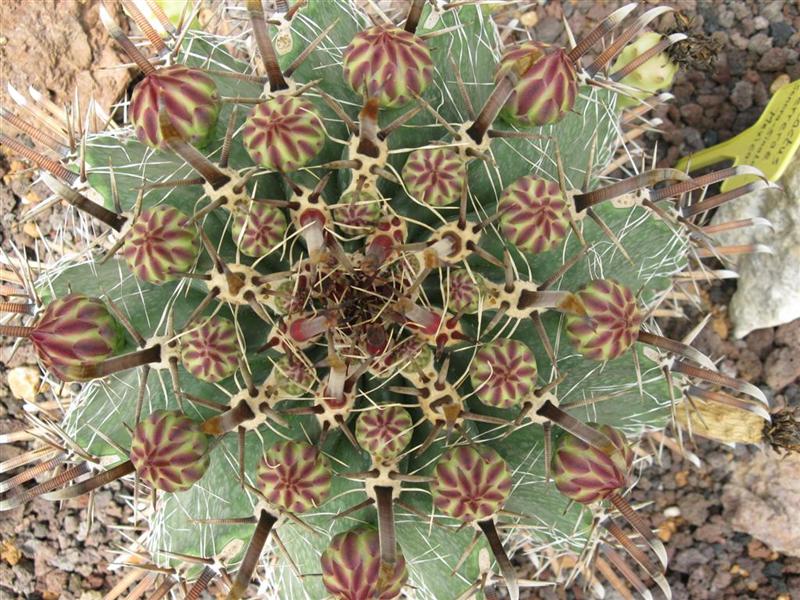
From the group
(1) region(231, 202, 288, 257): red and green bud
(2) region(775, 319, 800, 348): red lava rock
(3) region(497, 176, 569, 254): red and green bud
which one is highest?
(1) region(231, 202, 288, 257): red and green bud

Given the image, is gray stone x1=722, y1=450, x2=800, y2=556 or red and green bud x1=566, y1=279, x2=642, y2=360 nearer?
red and green bud x1=566, y1=279, x2=642, y2=360

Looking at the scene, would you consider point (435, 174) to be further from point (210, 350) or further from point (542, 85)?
point (210, 350)

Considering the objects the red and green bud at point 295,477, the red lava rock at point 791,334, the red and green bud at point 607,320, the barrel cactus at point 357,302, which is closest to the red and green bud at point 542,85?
the barrel cactus at point 357,302

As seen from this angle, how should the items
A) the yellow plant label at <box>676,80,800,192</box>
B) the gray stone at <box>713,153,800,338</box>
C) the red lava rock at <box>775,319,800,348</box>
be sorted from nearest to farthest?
the yellow plant label at <box>676,80,800,192</box> < the gray stone at <box>713,153,800,338</box> < the red lava rock at <box>775,319,800,348</box>

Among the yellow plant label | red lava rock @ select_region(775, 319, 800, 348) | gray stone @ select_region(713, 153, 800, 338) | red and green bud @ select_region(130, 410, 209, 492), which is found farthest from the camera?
red lava rock @ select_region(775, 319, 800, 348)

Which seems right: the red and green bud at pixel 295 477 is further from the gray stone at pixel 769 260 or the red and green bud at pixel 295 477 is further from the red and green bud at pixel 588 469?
the gray stone at pixel 769 260

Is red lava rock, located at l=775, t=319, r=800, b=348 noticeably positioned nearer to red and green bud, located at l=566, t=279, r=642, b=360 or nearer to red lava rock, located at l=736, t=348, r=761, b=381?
red lava rock, located at l=736, t=348, r=761, b=381

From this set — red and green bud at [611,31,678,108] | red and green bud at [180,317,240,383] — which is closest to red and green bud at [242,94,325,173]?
red and green bud at [180,317,240,383]
